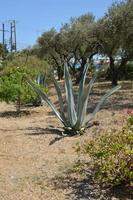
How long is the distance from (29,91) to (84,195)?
8.36m

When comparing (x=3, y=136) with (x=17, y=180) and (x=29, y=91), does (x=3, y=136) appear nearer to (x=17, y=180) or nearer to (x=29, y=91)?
(x=17, y=180)

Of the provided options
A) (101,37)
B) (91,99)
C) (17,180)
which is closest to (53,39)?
(101,37)

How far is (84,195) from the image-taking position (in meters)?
5.58

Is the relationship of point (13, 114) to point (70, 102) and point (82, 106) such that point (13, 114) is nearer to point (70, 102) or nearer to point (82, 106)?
point (70, 102)

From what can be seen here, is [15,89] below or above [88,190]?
above

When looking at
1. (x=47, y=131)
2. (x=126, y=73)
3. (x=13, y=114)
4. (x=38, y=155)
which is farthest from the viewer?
(x=126, y=73)

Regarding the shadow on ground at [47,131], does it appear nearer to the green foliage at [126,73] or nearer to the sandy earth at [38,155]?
the sandy earth at [38,155]

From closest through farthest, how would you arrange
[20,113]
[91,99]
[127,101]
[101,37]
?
[20,113], [127,101], [91,99], [101,37]

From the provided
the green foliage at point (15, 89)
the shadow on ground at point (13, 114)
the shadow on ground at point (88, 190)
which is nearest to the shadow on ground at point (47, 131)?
the shadow on ground at point (88, 190)

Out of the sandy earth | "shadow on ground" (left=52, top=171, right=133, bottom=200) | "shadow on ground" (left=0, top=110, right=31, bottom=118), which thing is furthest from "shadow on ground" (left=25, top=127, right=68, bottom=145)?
"shadow on ground" (left=0, top=110, right=31, bottom=118)

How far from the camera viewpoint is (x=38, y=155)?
302 inches

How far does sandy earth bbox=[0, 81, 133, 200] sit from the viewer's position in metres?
5.74

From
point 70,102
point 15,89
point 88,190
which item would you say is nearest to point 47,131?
point 70,102

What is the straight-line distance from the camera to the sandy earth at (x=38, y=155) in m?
5.74
